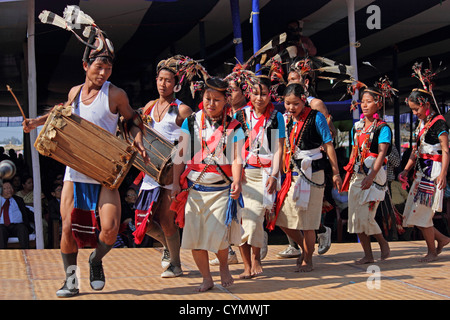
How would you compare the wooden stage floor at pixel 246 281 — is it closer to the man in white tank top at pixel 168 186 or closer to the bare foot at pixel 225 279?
the bare foot at pixel 225 279

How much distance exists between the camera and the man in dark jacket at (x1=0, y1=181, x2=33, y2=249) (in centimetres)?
810

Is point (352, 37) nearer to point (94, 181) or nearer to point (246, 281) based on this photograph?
point (246, 281)

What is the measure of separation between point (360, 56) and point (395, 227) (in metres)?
6.06

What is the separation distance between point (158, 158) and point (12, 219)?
3.33m

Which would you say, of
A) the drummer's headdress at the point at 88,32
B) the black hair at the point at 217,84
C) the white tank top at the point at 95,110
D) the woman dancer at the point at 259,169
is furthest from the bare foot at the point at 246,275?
the drummer's headdress at the point at 88,32

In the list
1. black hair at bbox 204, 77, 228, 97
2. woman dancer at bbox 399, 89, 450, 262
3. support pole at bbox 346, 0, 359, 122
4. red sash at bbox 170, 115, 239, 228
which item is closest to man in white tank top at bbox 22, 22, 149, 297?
red sash at bbox 170, 115, 239, 228

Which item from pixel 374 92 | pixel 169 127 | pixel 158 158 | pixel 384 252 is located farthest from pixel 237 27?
pixel 384 252

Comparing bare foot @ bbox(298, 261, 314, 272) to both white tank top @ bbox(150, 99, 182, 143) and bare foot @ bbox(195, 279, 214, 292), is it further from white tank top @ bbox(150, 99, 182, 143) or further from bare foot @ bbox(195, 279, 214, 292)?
white tank top @ bbox(150, 99, 182, 143)

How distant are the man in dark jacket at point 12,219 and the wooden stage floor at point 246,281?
→ 135 cm

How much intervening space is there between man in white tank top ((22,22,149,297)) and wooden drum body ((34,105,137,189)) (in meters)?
0.08

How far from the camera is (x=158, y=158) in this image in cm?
579

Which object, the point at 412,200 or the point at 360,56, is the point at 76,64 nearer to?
the point at 360,56

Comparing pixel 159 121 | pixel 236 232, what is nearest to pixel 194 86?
pixel 159 121

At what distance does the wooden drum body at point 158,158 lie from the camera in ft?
18.9
